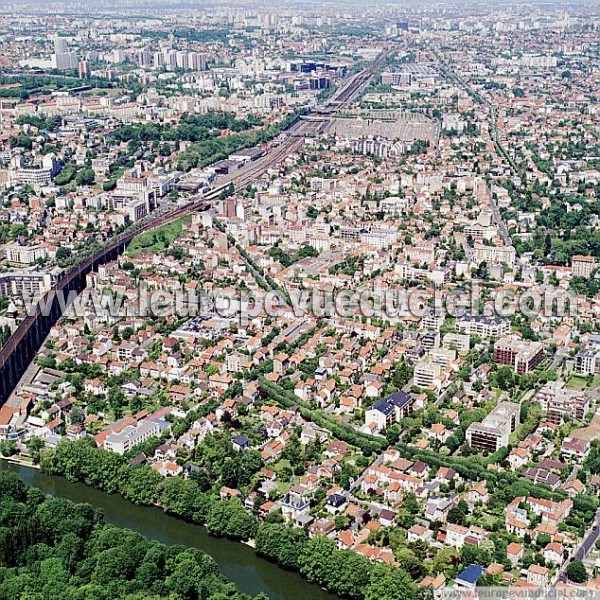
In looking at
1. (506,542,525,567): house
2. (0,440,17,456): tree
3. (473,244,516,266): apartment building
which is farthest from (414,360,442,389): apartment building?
(473,244,516,266): apartment building

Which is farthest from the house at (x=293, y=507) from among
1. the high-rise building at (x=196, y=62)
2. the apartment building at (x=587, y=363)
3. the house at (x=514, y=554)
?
the high-rise building at (x=196, y=62)

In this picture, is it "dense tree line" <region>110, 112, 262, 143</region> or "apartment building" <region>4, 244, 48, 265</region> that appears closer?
"apartment building" <region>4, 244, 48, 265</region>

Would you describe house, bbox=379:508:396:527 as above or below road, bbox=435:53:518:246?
below

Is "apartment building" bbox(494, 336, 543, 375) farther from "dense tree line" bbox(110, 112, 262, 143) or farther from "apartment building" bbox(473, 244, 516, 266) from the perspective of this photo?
"dense tree line" bbox(110, 112, 262, 143)

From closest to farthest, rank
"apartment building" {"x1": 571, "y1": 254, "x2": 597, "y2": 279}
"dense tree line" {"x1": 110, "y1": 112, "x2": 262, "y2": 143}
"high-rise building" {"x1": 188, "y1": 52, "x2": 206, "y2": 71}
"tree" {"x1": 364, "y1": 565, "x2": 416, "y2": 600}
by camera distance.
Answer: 1. "tree" {"x1": 364, "y1": 565, "x2": 416, "y2": 600}
2. "apartment building" {"x1": 571, "y1": 254, "x2": 597, "y2": 279}
3. "dense tree line" {"x1": 110, "y1": 112, "x2": 262, "y2": 143}
4. "high-rise building" {"x1": 188, "y1": 52, "x2": 206, "y2": 71}

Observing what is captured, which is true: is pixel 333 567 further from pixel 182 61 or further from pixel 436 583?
pixel 182 61

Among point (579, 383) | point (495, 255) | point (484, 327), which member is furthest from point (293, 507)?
point (495, 255)

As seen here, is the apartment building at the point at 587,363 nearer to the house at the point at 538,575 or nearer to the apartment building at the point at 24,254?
the house at the point at 538,575
